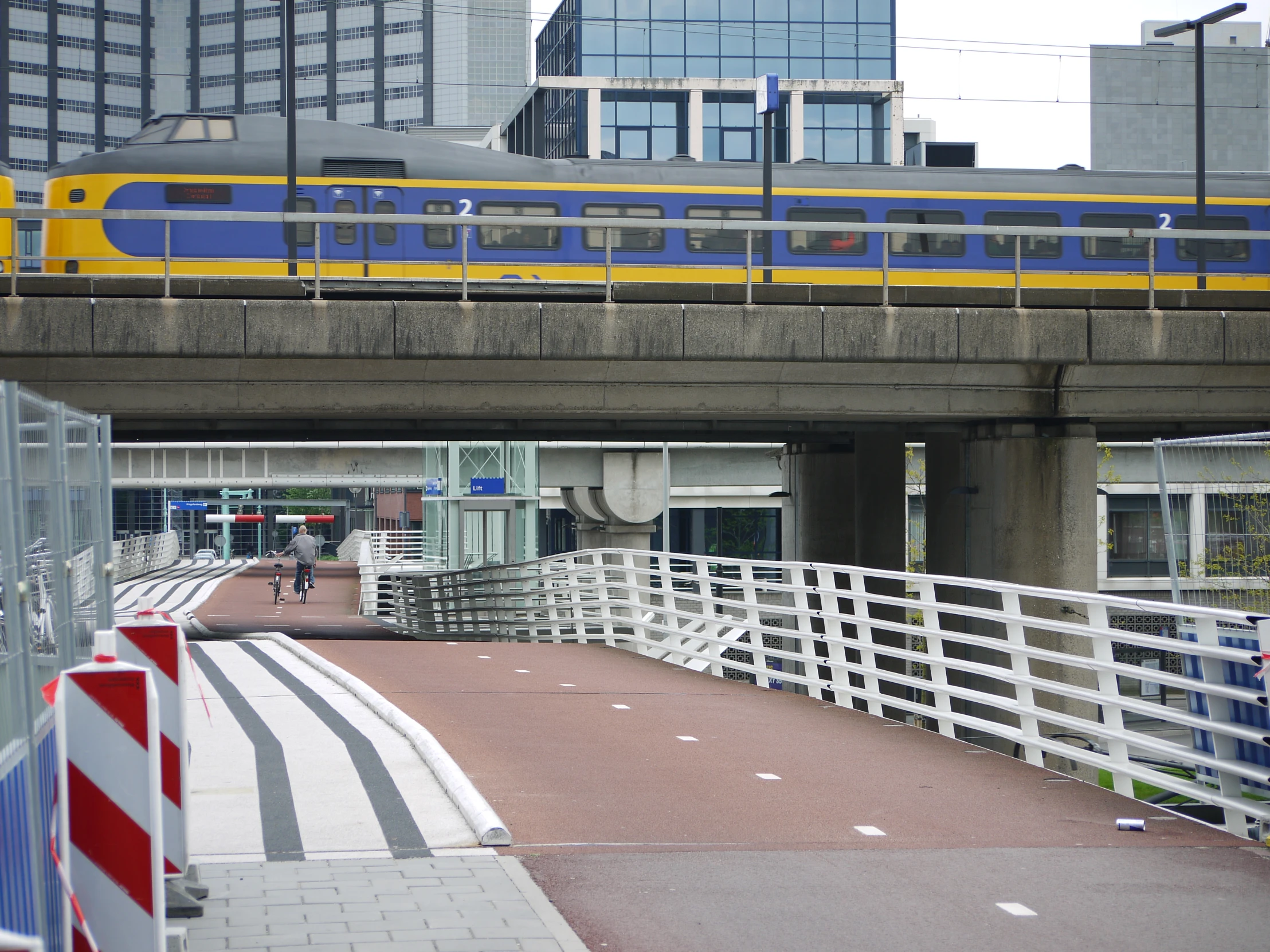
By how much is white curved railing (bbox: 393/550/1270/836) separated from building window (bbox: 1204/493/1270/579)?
0.87m

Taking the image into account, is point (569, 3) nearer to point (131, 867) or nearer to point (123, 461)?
point (123, 461)

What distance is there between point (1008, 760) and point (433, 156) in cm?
1614

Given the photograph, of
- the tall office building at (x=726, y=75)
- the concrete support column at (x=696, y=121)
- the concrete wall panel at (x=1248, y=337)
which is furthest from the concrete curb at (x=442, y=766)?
the tall office building at (x=726, y=75)

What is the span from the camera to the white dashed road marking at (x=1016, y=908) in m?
5.89

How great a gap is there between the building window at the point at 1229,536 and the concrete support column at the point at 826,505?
9868mm

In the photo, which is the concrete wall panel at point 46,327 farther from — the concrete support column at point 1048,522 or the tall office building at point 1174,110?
the tall office building at point 1174,110

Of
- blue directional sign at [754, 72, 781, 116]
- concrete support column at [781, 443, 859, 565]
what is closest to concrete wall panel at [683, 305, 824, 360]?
blue directional sign at [754, 72, 781, 116]

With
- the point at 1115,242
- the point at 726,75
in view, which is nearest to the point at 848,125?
the point at 726,75

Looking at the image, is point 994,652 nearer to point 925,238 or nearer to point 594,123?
point 925,238

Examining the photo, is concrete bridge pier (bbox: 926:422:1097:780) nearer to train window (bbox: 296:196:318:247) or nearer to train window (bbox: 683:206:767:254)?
train window (bbox: 683:206:767:254)

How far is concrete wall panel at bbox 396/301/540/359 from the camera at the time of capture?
16969 mm

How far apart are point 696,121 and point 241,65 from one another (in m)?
70.0

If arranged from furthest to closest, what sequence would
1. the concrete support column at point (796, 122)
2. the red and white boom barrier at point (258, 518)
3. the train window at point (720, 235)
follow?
the red and white boom barrier at point (258, 518)
the concrete support column at point (796, 122)
the train window at point (720, 235)

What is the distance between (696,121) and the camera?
6812 centimetres
